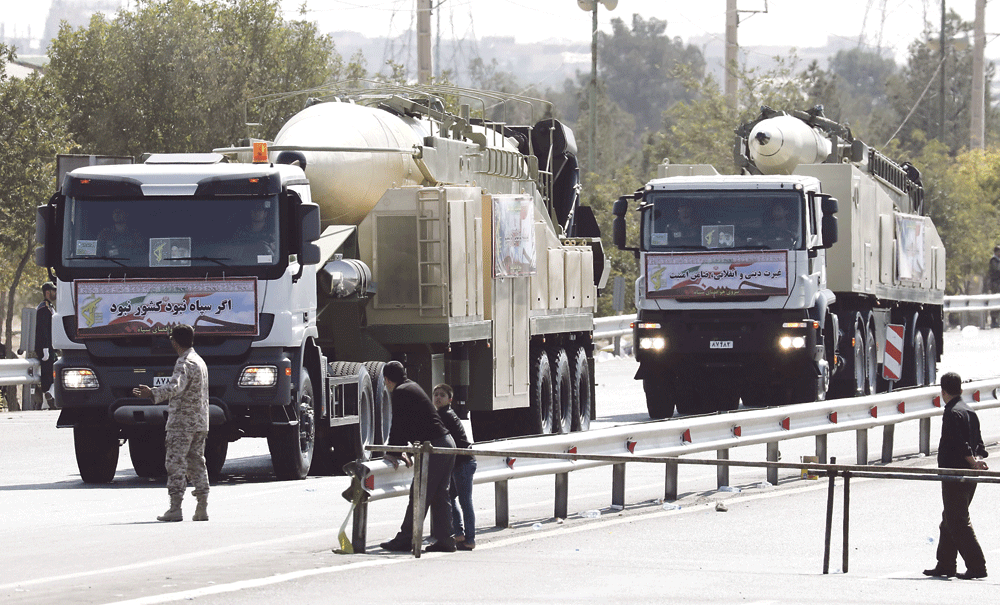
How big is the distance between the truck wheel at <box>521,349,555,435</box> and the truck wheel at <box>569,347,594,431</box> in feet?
2.86

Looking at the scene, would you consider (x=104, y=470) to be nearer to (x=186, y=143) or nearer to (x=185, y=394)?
(x=185, y=394)

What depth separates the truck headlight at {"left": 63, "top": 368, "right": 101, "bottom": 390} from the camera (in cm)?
1586

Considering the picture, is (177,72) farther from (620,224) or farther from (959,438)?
(959,438)

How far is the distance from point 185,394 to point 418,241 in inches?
213

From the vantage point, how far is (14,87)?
3841 cm

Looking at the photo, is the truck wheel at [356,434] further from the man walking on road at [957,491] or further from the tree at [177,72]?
the tree at [177,72]

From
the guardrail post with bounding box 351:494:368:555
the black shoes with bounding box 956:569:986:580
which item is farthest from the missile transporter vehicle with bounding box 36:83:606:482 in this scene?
the black shoes with bounding box 956:569:986:580

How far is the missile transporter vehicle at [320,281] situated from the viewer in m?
15.8

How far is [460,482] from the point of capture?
11969 mm

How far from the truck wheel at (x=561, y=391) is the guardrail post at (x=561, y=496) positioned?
8369 mm

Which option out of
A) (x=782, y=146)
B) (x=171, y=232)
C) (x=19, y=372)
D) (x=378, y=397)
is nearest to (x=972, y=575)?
(x=171, y=232)

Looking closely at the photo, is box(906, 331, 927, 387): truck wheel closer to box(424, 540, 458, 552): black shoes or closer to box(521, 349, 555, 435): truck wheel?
box(521, 349, 555, 435): truck wheel

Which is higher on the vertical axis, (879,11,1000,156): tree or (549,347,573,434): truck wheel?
(879,11,1000,156): tree

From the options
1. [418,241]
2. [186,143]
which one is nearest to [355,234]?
[418,241]
